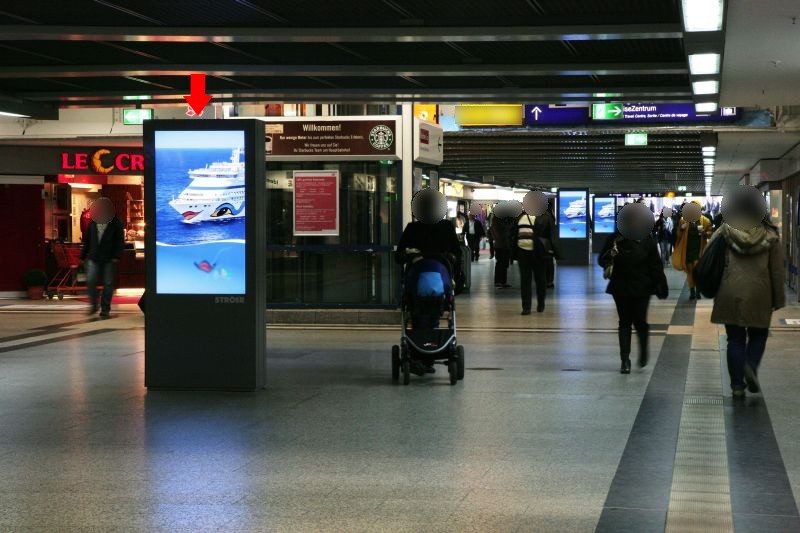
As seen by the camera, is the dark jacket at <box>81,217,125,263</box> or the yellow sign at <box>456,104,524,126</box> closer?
the dark jacket at <box>81,217,125,263</box>

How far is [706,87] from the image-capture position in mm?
13266

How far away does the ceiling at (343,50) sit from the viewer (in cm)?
988

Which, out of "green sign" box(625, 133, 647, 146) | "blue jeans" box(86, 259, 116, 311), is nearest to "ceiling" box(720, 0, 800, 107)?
"blue jeans" box(86, 259, 116, 311)

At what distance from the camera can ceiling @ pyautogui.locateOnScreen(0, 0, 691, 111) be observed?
9875mm

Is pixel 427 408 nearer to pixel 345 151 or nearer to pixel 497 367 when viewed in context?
pixel 497 367

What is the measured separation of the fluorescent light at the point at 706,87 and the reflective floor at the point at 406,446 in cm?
296

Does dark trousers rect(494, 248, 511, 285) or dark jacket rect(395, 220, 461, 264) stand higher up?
dark jacket rect(395, 220, 461, 264)

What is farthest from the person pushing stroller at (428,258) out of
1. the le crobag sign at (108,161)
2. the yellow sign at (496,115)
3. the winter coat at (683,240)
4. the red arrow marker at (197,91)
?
the yellow sign at (496,115)

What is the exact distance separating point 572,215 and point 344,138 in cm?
2350

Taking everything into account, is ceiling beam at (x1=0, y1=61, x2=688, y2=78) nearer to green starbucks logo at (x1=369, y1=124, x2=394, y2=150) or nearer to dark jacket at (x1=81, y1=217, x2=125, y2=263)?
green starbucks logo at (x1=369, y1=124, x2=394, y2=150)

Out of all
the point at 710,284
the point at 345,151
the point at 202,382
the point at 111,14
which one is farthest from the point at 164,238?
the point at 345,151

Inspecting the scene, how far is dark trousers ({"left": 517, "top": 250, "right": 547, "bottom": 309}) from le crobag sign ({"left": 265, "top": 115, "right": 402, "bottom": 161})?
117 inches

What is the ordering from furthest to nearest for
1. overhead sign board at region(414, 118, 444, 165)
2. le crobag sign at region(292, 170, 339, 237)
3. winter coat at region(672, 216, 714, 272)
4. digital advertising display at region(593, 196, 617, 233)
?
digital advertising display at region(593, 196, 617, 233), winter coat at region(672, 216, 714, 272), overhead sign board at region(414, 118, 444, 165), le crobag sign at region(292, 170, 339, 237)

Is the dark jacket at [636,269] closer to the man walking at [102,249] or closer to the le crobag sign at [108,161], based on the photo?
the man walking at [102,249]
